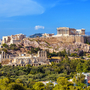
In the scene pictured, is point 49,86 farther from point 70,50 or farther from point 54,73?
point 70,50

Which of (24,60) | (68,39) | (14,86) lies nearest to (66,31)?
(68,39)

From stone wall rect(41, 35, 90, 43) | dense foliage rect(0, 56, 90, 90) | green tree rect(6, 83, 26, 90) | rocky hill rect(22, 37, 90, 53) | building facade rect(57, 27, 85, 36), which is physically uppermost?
building facade rect(57, 27, 85, 36)

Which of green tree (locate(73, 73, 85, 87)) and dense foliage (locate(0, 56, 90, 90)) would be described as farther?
dense foliage (locate(0, 56, 90, 90))

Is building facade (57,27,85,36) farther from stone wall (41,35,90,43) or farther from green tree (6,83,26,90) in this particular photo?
green tree (6,83,26,90)

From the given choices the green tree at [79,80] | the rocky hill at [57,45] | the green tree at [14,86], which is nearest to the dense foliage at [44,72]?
the green tree at [79,80]

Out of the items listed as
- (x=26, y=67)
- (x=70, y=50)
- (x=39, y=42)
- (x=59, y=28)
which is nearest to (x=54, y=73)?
(x=26, y=67)

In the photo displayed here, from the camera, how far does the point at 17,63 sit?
48656 millimetres

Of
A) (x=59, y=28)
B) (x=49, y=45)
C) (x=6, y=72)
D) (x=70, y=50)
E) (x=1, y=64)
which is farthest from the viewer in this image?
(x=59, y=28)

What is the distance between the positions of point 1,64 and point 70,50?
2284 centimetres

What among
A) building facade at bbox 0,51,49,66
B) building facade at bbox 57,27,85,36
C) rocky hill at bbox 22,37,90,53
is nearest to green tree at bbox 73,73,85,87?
building facade at bbox 0,51,49,66

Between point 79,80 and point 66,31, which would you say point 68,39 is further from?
point 79,80

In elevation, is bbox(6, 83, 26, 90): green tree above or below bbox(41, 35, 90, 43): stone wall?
below

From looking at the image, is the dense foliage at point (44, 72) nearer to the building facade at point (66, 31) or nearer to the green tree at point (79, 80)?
the green tree at point (79, 80)

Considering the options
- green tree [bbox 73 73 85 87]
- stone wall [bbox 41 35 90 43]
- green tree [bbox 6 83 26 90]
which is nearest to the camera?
green tree [bbox 6 83 26 90]
